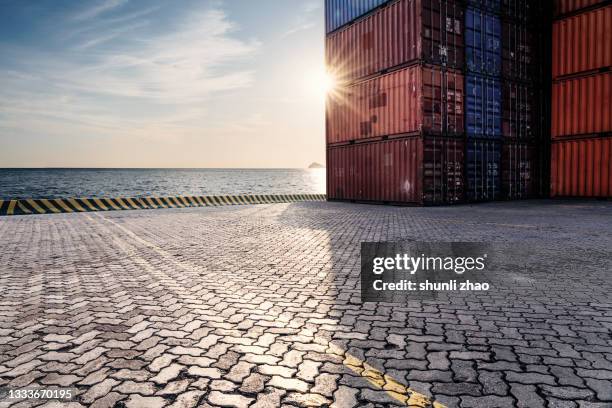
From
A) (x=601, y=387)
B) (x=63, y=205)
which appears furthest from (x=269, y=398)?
(x=63, y=205)

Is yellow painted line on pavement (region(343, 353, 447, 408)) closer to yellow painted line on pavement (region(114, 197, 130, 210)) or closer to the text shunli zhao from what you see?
the text shunli zhao

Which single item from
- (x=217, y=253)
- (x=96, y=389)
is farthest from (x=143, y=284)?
(x=96, y=389)

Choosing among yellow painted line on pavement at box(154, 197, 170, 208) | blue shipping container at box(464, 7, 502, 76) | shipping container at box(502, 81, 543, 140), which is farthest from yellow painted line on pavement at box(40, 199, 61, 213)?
shipping container at box(502, 81, 543, 140)

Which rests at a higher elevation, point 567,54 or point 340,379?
point 567,54

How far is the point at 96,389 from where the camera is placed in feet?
8.75

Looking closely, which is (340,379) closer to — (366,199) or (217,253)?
(217,253)

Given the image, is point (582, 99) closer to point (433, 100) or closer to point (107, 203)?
point (433, 100)

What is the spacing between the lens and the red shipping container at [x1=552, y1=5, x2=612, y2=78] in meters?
18.2

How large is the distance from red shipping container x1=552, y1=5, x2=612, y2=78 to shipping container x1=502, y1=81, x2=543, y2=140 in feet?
6.18

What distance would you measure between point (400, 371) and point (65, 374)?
257 centimetres

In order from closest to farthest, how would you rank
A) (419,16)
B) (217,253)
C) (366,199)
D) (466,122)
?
(217,253)
(419,16)
(466,122)
(366,199)

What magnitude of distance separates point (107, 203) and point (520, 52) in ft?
74.0

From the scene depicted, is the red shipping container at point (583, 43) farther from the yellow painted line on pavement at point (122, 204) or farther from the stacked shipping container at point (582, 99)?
the yellow painted line on pavement at point (122, 204)

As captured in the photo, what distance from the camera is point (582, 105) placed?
1934 cm
